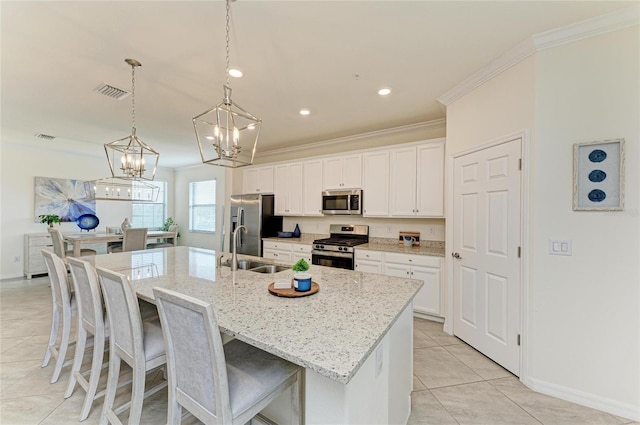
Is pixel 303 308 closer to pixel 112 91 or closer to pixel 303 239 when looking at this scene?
pixel 112 91

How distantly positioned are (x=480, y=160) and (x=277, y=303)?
2.45 meters

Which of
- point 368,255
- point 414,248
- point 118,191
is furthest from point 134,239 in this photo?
point 414,248

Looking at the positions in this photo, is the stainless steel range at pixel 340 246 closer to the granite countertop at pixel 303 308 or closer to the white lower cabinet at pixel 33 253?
the granite countertop at pixel 303 308

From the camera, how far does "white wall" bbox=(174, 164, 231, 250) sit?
23.2ft

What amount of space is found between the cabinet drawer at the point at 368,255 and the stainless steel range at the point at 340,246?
107 mm

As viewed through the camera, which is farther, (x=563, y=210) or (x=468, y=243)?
(x=468, y=243)

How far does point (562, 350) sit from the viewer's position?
206cm

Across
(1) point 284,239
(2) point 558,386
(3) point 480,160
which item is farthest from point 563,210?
(1) point 284,239

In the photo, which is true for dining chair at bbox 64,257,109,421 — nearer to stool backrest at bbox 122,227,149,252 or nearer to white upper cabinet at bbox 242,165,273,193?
stool backrest at bbox 122,227,149,252

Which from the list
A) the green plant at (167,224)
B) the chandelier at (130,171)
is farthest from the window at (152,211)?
the chandelier at (130,171)

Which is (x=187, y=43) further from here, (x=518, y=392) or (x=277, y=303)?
(x=518, y=392)

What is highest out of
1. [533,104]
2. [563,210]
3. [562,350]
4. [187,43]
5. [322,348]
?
[187,43]

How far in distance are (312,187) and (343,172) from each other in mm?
682

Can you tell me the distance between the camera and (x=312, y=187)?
4.91m
